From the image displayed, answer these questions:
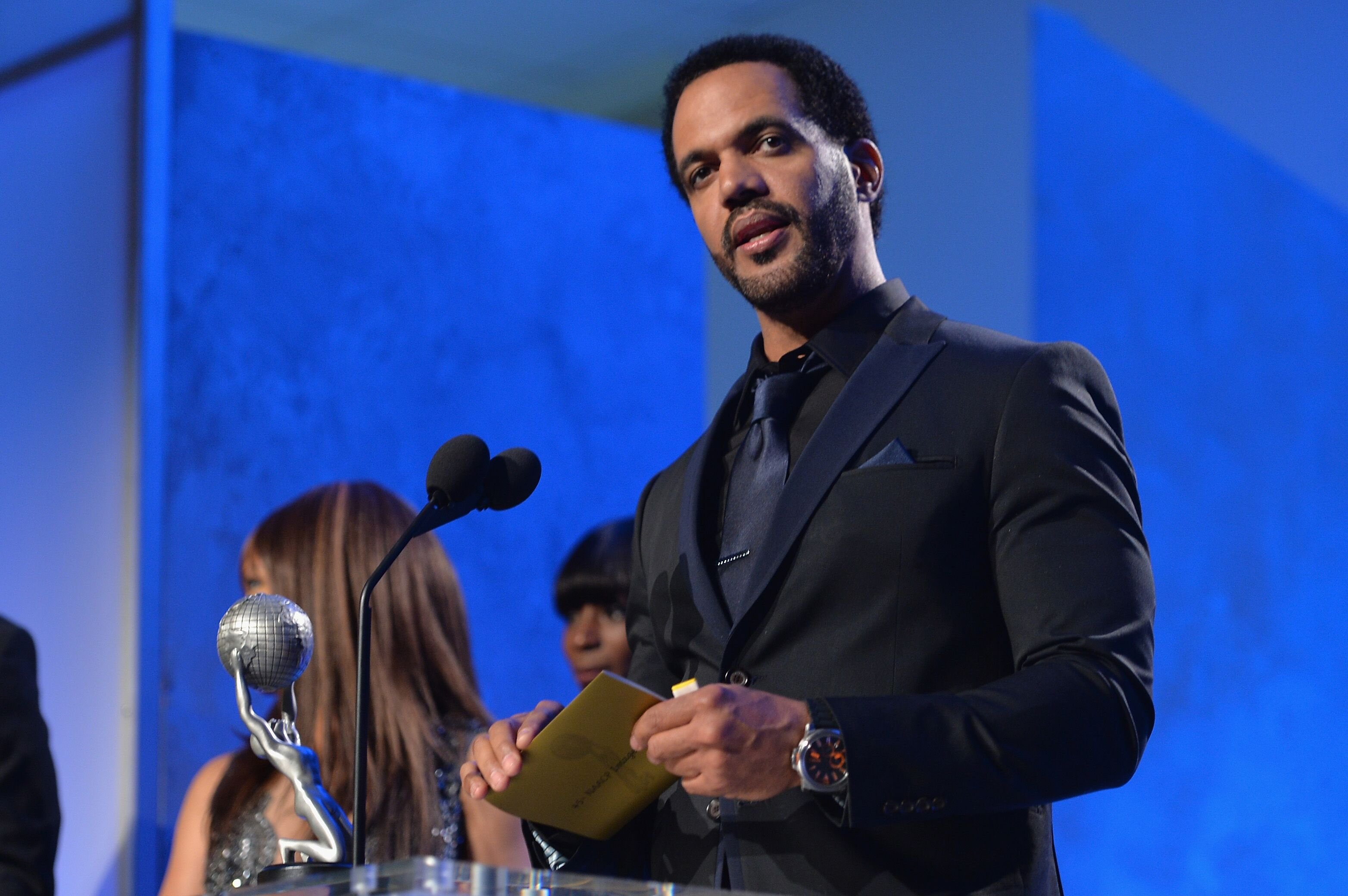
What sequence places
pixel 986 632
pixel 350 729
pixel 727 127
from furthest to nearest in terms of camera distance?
pixel 350 729 < pixel 727 127 < pixel 986 632

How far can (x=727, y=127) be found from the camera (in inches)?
65.4

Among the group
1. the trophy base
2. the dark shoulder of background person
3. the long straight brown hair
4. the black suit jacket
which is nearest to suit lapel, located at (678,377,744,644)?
the black suit jacket

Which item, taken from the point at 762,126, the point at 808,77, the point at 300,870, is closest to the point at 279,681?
the point at 300,870

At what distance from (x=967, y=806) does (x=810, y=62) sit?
A: 977mm

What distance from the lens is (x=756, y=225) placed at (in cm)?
161

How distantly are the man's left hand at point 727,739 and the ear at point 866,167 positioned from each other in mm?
815

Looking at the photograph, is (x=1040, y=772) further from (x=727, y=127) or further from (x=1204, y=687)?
(x=1204, y=687)

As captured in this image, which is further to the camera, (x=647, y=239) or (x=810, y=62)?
(x=647, y=239)

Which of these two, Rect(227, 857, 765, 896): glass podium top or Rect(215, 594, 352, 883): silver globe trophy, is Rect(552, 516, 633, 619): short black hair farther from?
Rect(227, 857, 765, 896): glass podium top

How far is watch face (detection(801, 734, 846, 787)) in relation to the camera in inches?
45.2

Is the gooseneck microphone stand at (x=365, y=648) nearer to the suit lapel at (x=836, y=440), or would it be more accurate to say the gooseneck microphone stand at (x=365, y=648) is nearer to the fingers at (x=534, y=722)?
the fingers at (x=534, y=722)

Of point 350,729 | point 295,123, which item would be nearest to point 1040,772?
Result: point 350,729

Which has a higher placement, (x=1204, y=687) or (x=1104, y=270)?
(x=1104, y=270)

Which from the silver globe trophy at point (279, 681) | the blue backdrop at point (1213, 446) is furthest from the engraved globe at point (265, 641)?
the blue backdrop at point (1213, 446)
